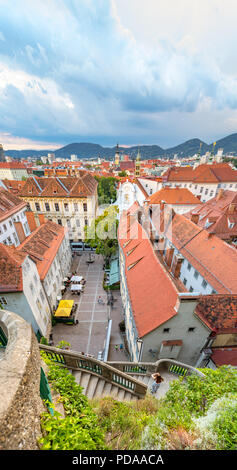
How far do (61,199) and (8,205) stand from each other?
380 inches

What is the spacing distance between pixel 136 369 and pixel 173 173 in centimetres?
6279

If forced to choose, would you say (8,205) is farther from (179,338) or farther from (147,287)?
(179,338)

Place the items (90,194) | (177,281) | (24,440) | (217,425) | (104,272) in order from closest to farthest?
(24,440)
(217,425)
(177,281)
(104,272)
(90,194)

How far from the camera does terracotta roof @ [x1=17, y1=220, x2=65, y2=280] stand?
20.0 m

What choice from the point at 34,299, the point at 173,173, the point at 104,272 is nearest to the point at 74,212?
the point at 104,272

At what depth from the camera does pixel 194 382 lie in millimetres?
6836

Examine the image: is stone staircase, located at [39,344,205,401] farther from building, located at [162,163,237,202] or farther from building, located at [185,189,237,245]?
building, located at [162,163,237,202]

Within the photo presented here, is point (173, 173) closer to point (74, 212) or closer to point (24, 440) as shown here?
point (74, 212)

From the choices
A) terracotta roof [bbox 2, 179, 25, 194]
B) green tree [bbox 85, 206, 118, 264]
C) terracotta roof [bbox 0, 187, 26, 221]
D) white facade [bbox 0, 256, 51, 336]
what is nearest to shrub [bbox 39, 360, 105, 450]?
white facade [bbox 0, 256, 51, 336]

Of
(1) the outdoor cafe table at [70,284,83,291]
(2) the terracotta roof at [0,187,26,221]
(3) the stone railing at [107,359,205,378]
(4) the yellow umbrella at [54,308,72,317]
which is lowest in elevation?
(1) the outdoor cafe table at [70,284,83,291]

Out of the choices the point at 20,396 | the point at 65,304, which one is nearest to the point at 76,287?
the point at 65,304

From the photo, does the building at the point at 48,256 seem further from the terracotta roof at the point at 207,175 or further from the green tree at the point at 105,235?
the terracotta roof at the point at 207,175

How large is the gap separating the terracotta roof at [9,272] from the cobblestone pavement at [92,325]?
31.2ft

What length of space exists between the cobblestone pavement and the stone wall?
1569 cm
